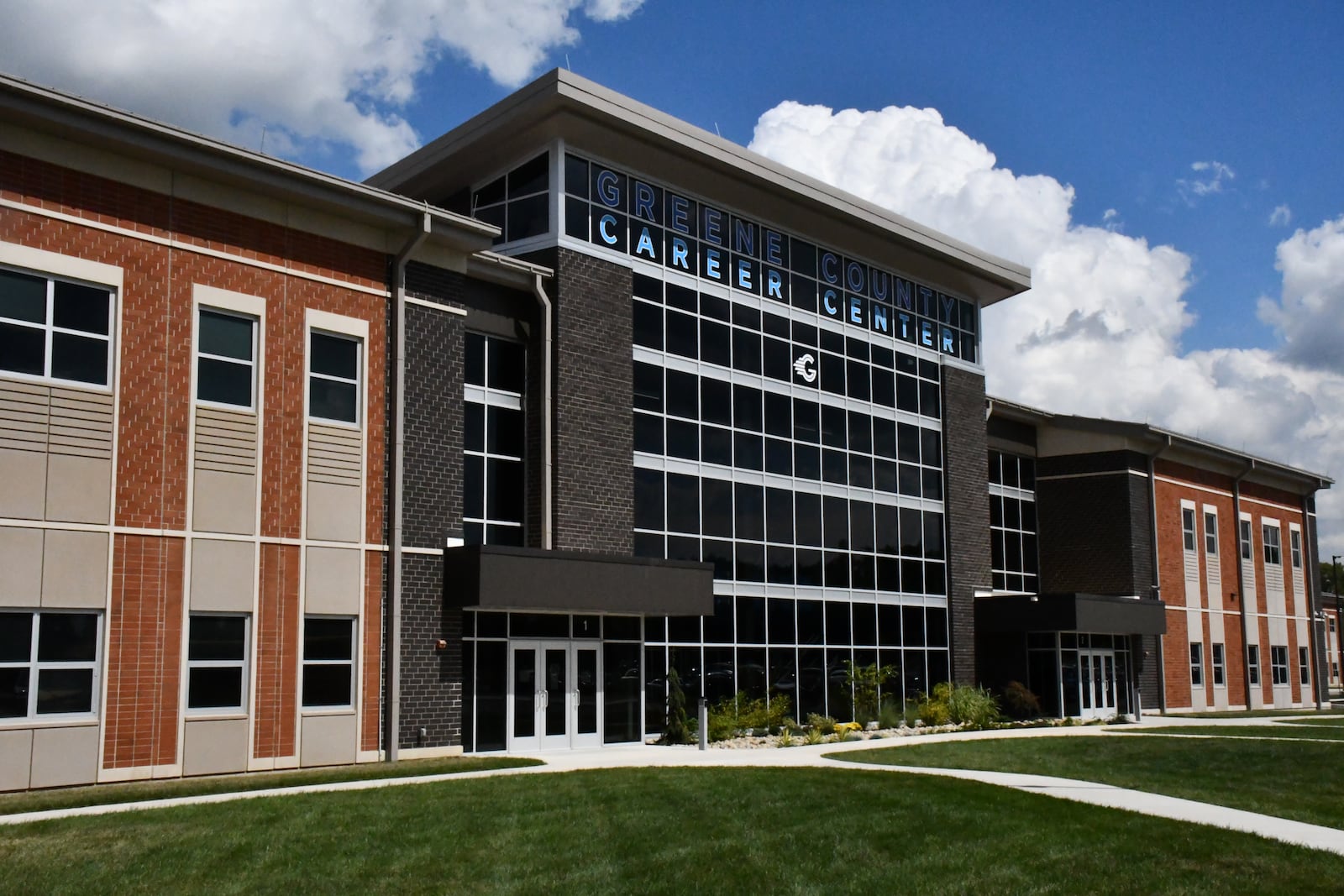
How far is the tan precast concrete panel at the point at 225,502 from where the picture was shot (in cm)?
1978

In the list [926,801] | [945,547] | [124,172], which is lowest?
[926,801]

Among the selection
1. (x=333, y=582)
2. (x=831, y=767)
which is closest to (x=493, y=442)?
(x=333, y=582)

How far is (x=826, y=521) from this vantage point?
3312 cm

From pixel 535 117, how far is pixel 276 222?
24.0 feet

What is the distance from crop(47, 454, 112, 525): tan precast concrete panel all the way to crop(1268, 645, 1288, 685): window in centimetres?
4333

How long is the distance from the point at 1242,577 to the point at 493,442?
3264 centimetres

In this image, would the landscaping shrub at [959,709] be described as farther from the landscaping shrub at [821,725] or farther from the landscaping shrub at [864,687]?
the landscaping shrub at [821,725]

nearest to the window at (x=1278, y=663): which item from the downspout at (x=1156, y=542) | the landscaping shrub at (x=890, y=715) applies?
the downspout at (x=1156, y=542)

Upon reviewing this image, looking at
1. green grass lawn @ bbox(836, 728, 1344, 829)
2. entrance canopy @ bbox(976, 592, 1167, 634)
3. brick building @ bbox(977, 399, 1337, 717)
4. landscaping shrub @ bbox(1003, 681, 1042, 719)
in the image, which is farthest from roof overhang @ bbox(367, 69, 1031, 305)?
→ green grass lawn @ bbox(836, 728, 1344, 829)

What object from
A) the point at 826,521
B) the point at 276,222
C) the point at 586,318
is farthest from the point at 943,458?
the point at 276,222

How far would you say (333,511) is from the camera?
21.4 meters

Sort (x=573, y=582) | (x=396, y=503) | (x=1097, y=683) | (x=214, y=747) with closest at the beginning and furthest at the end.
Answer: (x=214, y=747) → (x=396, y=503) → (x=573, y=582) → (x=1097, y=683)

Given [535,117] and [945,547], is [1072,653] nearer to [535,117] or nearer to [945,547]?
[945,547]

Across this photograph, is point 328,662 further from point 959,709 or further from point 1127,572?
point 1127,572
